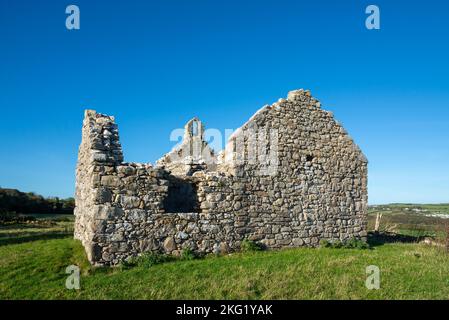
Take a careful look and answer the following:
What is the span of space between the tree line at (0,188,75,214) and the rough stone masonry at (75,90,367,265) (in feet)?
79.9

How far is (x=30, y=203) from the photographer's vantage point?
37750mm

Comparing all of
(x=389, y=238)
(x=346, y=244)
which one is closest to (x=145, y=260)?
(x=346, y=244)

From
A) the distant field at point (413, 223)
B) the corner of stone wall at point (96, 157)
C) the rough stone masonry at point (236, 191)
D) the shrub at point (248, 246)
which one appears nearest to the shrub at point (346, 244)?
the rough stone masonry at point (236, 191)

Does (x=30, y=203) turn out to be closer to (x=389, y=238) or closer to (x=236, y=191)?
(x=236, y=191)

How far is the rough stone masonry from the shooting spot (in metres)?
11.4

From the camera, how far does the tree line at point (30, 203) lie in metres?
35.7

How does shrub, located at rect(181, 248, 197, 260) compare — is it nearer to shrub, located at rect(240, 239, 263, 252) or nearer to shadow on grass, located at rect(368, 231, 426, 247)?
shrub, located at rect(240, 239, 263, 252)

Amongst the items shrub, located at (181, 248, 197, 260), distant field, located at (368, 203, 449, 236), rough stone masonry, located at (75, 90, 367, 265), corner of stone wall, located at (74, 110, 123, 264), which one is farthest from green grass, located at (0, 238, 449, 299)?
distant field, located at (368, 203, 449, 236)

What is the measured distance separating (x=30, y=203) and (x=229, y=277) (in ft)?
110

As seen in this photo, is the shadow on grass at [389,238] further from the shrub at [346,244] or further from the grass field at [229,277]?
the grass field at [229,277]

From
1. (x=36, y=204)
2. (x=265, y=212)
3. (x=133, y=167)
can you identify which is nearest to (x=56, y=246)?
(x=133, y=167)
